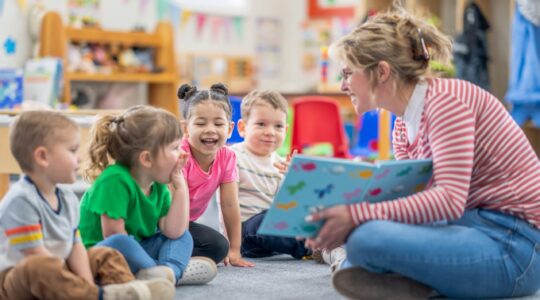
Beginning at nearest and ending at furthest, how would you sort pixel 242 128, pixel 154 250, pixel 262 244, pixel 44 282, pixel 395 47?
pixel 44 282
pixel 395 47
pixel 154 250
pixel 262 244
pixel 242 128

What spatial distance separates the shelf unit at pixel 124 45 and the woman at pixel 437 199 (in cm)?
323

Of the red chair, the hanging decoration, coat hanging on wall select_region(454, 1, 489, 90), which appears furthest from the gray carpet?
coat hanging on wall select_region(454, 1, 489, 90)

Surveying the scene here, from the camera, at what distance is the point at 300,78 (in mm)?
7441

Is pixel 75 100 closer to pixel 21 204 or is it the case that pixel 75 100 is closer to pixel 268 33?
pixel 268 33

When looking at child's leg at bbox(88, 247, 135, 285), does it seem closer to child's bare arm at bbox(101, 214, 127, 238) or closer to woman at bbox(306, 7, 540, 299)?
child's bare arm at bbox(101, 214, 127, 238)

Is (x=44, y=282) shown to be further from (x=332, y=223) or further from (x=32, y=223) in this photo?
(x=332, y=223)

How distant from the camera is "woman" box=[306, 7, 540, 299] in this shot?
5.38 feet

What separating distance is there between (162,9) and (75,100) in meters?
1.15

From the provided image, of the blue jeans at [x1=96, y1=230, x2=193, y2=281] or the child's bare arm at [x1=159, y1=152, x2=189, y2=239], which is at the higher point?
the child's bare arm at [x1=159, y1=152, x2=189, y2=239]

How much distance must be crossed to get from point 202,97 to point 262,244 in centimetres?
55

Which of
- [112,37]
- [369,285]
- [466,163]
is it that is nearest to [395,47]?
[466,163]

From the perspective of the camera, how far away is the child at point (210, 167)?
2275 mm

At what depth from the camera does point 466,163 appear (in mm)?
1626

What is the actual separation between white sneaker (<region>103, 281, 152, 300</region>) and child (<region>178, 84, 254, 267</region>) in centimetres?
63
